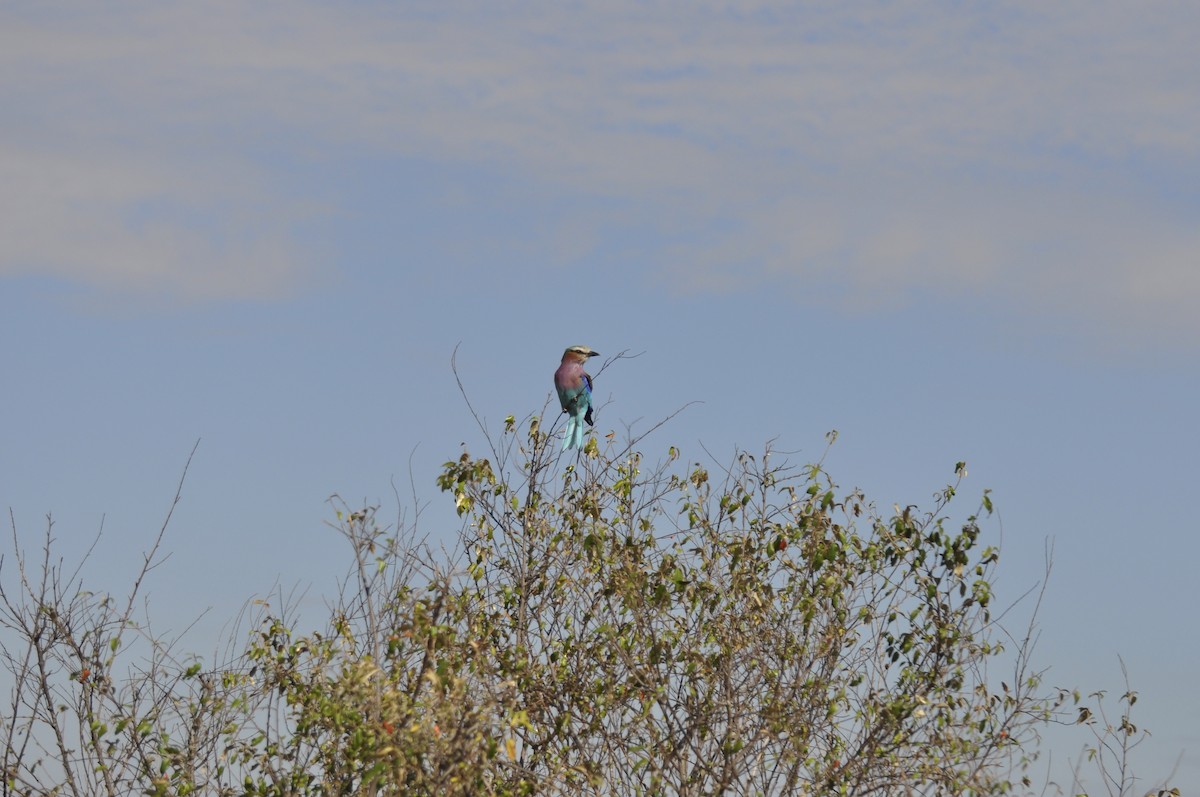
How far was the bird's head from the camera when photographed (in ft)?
45.9

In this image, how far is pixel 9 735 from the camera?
11.4 metres

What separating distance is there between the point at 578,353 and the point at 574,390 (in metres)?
0.61

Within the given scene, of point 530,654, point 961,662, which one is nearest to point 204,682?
point 530,654

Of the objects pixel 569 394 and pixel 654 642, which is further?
pixel 569 394

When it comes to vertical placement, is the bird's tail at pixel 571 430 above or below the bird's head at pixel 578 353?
below

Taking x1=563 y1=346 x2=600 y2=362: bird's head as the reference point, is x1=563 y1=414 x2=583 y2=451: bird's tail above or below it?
below

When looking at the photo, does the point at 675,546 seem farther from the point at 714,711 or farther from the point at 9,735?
the point at 9,735

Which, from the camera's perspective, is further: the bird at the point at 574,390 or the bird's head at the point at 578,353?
the bird's head at the point at 578,353

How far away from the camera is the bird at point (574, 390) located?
1294 cm

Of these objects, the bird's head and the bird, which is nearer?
the bird

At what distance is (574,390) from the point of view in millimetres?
13516

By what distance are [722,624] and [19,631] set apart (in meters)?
5.50

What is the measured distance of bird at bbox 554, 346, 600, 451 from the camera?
509 inches

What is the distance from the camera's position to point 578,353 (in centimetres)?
1402
